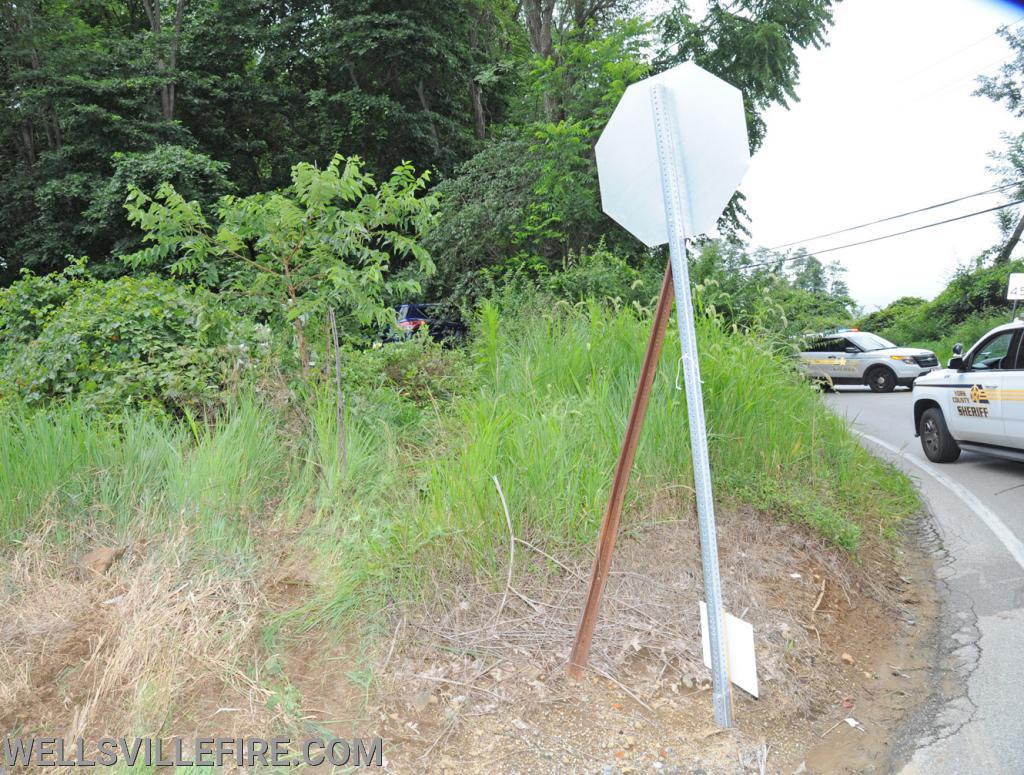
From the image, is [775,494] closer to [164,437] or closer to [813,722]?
[813,722]

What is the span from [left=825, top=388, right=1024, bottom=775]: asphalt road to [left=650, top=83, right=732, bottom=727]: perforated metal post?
3.11 feet

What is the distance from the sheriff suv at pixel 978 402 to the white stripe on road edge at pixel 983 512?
0.48 meters

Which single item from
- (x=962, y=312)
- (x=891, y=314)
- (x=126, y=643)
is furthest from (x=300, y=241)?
(x=891, y=314)

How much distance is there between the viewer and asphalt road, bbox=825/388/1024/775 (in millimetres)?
3541

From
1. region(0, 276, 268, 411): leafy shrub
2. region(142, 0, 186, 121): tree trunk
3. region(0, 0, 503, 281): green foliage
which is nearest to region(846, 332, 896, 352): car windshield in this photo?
region(0, 0, 503, 281): green foliage

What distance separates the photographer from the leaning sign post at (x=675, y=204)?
349 centimetres

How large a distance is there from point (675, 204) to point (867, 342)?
66.4 ft

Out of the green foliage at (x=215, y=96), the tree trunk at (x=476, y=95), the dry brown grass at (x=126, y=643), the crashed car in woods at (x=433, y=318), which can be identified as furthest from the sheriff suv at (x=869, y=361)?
the dry brown grass at (x=126, y=643)

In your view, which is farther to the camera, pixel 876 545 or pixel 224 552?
pixel 876 545

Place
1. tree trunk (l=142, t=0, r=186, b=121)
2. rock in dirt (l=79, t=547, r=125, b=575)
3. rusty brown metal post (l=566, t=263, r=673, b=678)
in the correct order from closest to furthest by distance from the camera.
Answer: rusty brown metal post (l=566, t=263, r=673, b=678) < rock in dirt (l=79, t=547, r=125, b=575) < tree trunk (l=142, t=0, r=186, b=121)

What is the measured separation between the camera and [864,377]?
21094 millimetres

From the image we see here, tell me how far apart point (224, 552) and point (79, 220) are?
21340mm

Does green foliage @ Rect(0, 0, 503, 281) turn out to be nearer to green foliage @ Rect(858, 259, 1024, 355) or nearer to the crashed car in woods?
the crashed car in woods

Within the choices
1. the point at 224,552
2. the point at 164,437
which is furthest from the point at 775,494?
the point at 164,437
